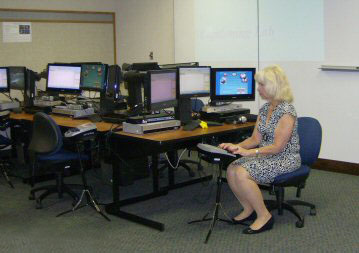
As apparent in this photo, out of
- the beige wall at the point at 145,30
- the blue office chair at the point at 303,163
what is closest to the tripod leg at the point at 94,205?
the blue office chair at the point at 303,163

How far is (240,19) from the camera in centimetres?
611

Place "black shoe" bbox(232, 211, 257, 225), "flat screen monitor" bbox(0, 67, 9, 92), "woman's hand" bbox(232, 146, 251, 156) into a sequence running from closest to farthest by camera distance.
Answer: "woman's hand" bbox(232, 146, 251, 156) < "black shoe" bbox(232, 211, 257, 225) < "flat screen monitor" bbox(0, 67, 9, 92)

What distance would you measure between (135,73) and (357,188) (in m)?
2.33

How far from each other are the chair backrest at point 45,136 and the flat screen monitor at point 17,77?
1.60 meters

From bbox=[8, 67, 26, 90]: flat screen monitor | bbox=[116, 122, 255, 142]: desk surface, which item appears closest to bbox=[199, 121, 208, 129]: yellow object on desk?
bbox=[116, 122, 255, 142]: desk surface

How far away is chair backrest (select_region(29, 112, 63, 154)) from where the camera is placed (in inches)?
161

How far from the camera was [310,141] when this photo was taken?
390cm

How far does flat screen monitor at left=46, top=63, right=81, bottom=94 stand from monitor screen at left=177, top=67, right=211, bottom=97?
4.74 feet

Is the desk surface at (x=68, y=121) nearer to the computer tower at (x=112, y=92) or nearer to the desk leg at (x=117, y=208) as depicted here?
the computer tower at (x=112, y=92)

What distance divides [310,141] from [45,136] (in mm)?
2132

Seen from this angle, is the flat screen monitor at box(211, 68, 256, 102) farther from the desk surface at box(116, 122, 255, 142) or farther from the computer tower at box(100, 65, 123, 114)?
the computer tower at box(100, 65, 123, 114)

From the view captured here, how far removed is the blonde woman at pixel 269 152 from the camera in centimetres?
360

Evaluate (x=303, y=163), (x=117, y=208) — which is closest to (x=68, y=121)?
(x=117, y=208)

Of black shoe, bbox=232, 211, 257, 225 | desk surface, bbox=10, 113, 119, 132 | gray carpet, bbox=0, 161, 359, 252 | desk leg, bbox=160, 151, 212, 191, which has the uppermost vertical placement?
desk surface, bbox=10, 113, 119, 132
